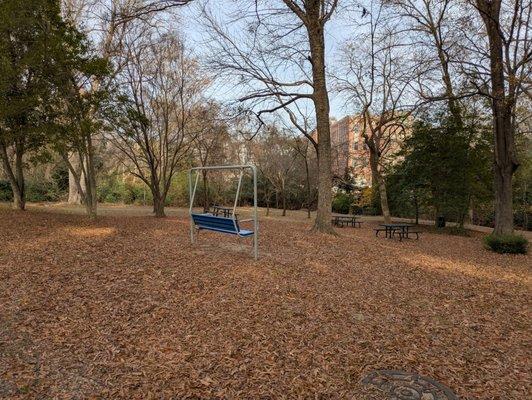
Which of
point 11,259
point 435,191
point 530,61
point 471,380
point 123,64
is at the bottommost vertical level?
point 471,380

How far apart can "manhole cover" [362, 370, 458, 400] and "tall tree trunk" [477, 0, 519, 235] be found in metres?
9.23

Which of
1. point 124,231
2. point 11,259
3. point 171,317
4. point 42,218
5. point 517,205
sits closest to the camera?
point 171,317

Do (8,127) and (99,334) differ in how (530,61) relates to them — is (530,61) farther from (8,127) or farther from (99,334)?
(8,127)

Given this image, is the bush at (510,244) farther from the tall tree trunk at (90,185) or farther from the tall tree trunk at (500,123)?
the tall tree trunk at (90,185)

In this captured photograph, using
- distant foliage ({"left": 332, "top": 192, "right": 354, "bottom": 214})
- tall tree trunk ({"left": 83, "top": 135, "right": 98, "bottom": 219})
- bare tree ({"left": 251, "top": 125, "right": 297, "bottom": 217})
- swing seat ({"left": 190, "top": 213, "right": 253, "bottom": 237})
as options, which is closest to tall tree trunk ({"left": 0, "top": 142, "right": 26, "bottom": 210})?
tall tree trunk ({"left": 83, "top": 135, "right": 98, "bottom": 219})

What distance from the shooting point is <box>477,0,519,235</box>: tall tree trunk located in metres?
10.0

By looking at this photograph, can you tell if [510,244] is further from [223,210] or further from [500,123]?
[223,210]

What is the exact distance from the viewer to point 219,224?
6.52 metres

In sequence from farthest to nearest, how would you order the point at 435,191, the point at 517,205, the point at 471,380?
the point at 517,205, the point at 435,191, the point at 471,380

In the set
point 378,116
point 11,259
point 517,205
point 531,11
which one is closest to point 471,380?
point 11,259

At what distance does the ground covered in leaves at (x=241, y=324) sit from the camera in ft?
9.51

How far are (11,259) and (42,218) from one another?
4.68m

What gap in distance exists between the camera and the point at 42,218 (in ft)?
32.0

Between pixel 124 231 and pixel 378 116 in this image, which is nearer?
pixel 124 231
